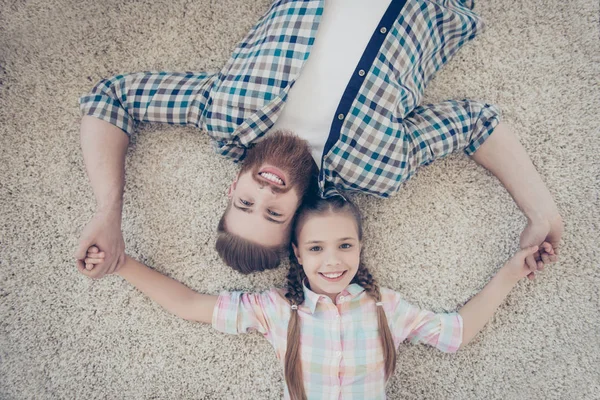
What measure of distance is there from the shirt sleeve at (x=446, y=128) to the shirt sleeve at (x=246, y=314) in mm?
463

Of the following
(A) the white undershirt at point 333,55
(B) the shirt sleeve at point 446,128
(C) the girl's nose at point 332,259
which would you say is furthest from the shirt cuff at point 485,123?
(C) the girl's nose at point 332,259

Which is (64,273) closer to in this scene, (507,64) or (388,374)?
(388,374)

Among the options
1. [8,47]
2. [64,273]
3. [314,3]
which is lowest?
[64,273]

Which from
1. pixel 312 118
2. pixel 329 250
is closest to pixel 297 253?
pixel 329 250

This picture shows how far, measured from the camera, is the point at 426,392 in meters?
1.03

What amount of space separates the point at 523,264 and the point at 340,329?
462 millimetres

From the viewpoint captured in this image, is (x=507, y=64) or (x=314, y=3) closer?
(x=314, y=3)

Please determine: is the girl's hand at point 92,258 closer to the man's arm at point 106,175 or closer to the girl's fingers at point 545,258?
the man's arm at point 106,175

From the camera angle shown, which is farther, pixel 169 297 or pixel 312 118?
pixel 169 297

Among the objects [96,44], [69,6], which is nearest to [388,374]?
[96,44]

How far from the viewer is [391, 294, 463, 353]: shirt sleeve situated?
0.98 metres

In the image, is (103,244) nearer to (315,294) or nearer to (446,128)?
(315,294)

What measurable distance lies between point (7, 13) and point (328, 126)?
87 cm

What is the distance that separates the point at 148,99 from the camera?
0.93 m
